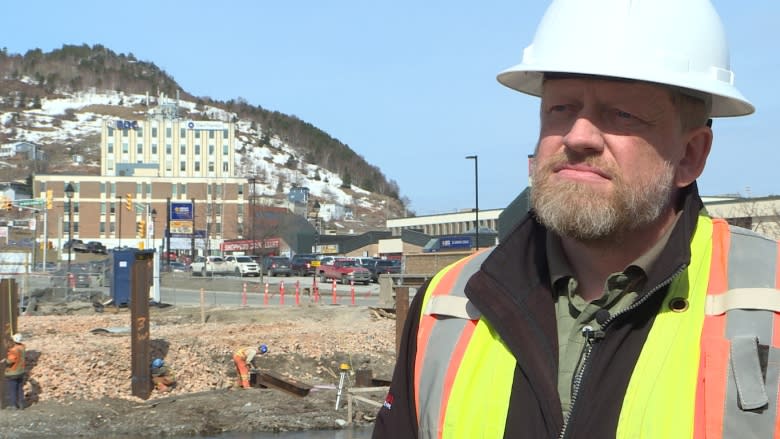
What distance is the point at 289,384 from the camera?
62.4 ft

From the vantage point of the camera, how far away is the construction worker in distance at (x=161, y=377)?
1920 cm

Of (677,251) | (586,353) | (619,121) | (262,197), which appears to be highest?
(262,197)

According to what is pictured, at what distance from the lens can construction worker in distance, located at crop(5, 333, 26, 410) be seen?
56.3 feet

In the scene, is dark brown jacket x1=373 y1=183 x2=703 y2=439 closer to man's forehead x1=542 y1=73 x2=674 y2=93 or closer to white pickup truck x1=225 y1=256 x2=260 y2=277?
man's forehead x1=542 y1=73 x2=674 y2=93

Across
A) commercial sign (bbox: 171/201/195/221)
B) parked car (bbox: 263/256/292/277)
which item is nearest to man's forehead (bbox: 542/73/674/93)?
parked car (bbox: 263/256/292/277)

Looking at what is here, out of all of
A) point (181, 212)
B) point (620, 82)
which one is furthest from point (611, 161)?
point (181, 212)

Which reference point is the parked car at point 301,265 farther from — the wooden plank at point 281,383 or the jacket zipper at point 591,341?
the jacket zipper at point 591,341

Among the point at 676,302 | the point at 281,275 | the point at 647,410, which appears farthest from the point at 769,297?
the point at 281,275

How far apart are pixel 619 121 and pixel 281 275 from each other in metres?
68.5

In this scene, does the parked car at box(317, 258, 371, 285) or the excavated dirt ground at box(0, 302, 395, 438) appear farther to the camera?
the parked car at box(317, 258, 371, 285)

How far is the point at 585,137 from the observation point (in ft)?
7.87

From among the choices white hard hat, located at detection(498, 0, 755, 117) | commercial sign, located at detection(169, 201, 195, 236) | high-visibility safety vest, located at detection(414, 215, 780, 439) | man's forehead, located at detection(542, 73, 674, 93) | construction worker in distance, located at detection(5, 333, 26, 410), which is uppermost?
commercial sign, located at detection(169, 201, 195, 236)

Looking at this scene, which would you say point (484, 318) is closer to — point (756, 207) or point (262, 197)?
point (756, 207)

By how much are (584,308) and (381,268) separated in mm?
59123
